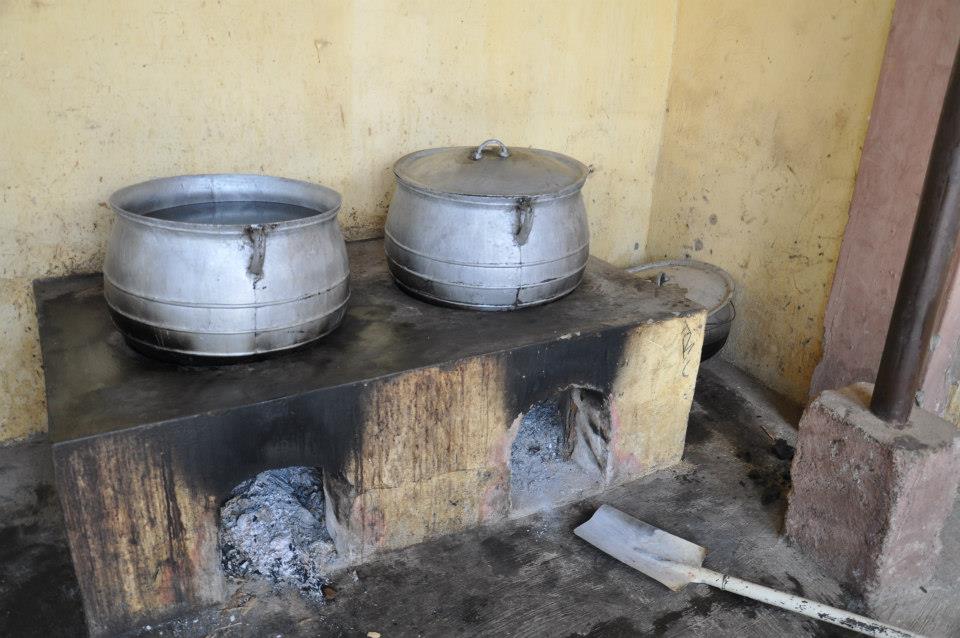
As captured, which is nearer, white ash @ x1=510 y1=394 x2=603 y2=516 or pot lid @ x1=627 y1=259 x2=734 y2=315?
white ash @ x1=510 y1=394 x2=603 y2=516

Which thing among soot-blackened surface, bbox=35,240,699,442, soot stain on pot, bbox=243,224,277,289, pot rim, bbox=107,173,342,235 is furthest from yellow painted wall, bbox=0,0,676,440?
soot stain on pot, bbox=243,224,277,289

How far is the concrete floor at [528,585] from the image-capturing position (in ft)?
7.34

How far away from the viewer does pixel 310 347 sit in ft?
7.86

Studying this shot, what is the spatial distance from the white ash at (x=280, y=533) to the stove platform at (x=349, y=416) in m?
0.11

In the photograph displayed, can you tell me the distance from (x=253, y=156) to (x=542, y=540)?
193 centimetres

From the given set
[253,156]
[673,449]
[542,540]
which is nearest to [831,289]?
[673,449]

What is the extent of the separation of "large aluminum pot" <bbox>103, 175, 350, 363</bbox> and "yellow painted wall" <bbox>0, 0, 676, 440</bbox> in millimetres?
603

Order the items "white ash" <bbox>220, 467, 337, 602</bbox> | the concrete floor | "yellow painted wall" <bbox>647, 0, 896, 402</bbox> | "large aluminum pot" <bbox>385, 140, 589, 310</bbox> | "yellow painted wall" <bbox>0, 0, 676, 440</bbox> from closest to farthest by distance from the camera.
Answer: the concrete floor, "white ash" <bbox>220, 467, 337, 602</bbox>, "large aluminum pot" <bbox>385, 140, 589, 310</bbox>, "yellow painted wall" <bbox>0, 0, 676, 440</bbox>, "yellow painted wall" <bbox>647, 0, 896, 402</bbox>

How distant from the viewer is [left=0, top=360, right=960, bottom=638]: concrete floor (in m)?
2.24

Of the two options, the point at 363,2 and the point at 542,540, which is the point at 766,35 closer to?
the point at 363,2

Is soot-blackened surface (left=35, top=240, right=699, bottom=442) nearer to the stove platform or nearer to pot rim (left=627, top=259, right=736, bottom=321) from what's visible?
the stove platform

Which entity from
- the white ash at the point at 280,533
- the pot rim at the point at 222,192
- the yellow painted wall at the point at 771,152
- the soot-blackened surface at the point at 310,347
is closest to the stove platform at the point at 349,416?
the soot-blackened surface at the point at 310,347

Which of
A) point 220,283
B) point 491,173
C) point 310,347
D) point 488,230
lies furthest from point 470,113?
point 220,283

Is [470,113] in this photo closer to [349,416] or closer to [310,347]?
[310,347]
